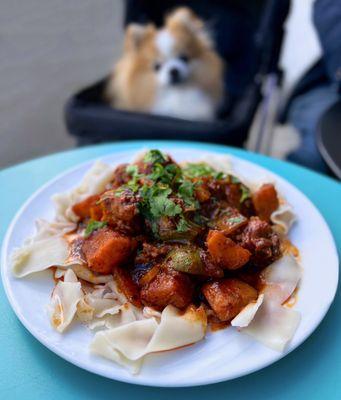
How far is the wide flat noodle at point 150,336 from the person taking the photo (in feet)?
3.10

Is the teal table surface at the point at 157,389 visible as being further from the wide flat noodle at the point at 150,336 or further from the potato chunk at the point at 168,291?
the potato chunk at the point at 168,291

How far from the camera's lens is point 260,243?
1222mm

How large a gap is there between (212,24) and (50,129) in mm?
1611

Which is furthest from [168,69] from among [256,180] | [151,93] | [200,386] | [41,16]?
[200,386]

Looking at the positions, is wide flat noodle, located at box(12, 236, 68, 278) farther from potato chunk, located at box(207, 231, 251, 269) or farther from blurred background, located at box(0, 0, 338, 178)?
blurred background, located at box(0, 0, 338, 178)

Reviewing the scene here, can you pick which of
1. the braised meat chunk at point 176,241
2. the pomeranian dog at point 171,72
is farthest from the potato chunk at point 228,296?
the pomeranian dog at point 171,72

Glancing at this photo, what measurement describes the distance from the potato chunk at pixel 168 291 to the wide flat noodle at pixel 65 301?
0.18 meters

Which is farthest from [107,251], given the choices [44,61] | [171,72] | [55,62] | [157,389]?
[55,62]

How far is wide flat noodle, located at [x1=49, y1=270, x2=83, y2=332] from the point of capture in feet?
3.35

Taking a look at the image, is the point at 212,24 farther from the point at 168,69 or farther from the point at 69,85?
the point at 69,85

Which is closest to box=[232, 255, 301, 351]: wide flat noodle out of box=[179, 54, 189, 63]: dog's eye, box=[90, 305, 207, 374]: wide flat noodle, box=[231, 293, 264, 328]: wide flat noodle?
box=[231, 293, 264, 328]: wide flat noodle

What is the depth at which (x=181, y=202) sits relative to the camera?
49.5 inches

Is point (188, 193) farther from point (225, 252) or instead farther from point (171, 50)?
point (171, 50)

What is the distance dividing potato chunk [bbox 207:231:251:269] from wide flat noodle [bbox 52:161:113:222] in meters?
0.50
